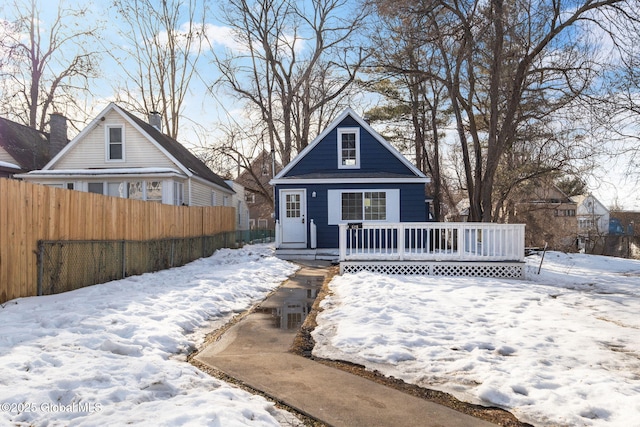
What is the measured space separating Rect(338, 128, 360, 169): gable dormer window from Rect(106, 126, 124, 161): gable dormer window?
31.3 feet

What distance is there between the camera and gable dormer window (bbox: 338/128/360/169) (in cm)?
1595

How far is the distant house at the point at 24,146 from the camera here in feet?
60.7

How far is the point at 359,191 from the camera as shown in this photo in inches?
607

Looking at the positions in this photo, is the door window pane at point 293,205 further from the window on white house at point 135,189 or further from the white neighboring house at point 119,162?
the window on white house at point 135,189

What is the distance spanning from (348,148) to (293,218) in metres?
3.56

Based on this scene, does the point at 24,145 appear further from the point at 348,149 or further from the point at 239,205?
the point at 348,149

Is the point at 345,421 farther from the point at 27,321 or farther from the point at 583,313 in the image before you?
the point at 583,313

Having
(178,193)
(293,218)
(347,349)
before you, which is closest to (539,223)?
(293,218)

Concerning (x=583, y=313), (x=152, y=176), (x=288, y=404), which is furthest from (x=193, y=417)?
(x=152, y=176)

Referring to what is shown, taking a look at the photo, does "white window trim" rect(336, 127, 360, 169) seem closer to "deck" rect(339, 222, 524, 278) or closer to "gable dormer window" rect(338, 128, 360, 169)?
"gable dormer window" rect(338, 128, 360, 169)

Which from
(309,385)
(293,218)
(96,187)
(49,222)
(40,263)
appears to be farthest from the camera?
(96,187)

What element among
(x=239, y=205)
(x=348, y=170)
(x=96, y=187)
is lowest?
(x=239, y=205)

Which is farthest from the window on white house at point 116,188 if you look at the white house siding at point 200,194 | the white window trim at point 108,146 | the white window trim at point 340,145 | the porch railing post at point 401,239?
the porch railing post at point 401,239

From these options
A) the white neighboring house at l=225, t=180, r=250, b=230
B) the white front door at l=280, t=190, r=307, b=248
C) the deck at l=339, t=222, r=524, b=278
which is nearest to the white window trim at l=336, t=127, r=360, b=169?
the white front door at l=280, t=190, r=307, b=248
